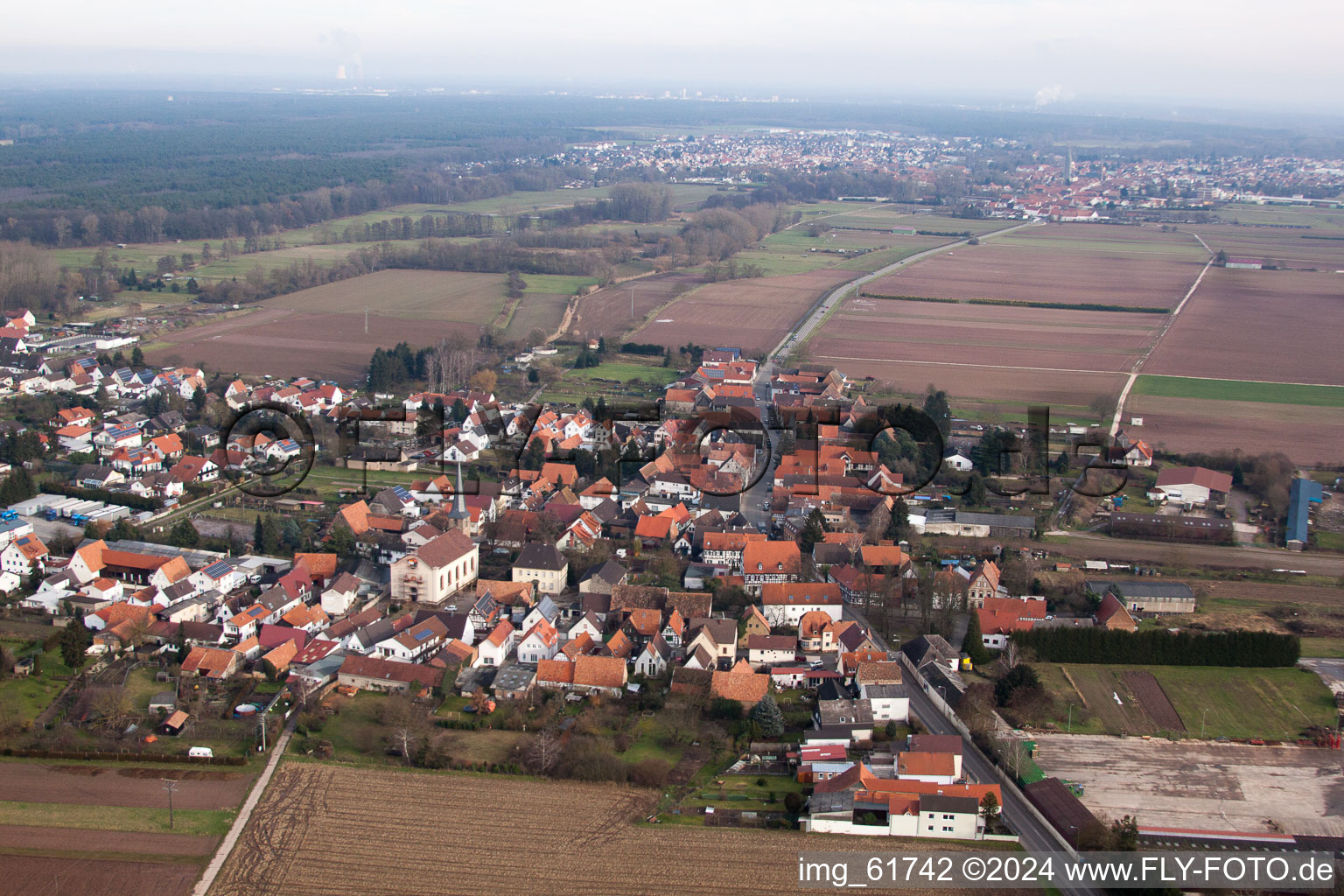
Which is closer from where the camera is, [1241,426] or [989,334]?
[1241,426]

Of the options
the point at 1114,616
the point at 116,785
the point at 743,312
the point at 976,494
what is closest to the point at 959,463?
the point at 976,494

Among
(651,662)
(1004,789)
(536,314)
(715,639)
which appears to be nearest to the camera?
(1004,789)

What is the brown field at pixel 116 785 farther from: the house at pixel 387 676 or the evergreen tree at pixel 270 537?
the evergreen tree at pixel 270 537

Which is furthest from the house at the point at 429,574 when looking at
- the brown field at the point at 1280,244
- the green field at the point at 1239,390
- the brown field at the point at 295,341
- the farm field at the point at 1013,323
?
the brown field at the point at 1280,244

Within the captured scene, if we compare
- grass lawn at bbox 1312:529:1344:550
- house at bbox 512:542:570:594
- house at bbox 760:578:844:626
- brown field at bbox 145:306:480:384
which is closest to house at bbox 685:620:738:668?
house at bbox 760:578:844:626

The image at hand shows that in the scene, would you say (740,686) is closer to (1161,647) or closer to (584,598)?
(584,598)

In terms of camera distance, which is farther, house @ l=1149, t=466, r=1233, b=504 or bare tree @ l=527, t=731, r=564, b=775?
house @ l=1149, t=466, r=1233, b=504

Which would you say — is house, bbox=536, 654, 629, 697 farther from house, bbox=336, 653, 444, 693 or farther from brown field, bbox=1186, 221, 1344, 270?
brown field, bbox=1186, 221, 1344, 270
